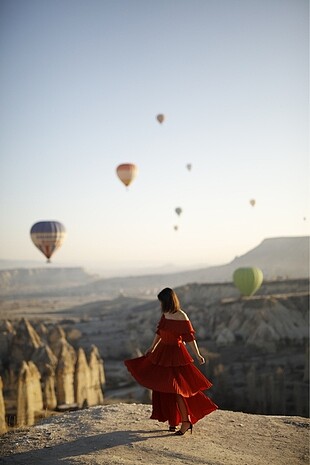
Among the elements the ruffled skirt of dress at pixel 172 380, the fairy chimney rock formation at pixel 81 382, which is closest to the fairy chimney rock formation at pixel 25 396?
the fairy chimney rock formation at pixel 81 382

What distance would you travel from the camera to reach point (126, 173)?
35094mm

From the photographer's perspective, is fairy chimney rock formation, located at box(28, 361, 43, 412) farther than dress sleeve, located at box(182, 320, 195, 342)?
Yes

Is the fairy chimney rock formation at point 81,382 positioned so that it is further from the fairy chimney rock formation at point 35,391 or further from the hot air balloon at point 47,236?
the hot air balloon at point 47,236

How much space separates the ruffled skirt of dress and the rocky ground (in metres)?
0.33

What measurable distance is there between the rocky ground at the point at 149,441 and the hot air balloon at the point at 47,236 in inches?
1145

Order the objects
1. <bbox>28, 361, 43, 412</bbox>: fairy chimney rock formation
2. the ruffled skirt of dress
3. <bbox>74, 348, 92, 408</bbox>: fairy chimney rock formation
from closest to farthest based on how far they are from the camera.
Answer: the ruffled skirt of dress
<bbox>28, 361, 43, 412</bbox>: fairy chimney rock formation
<bbox>74, 348, 92, 408</bbox>: fairy chimney rock formation

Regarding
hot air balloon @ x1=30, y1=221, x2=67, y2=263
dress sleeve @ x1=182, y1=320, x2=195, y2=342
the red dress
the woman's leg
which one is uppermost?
hot air balloon @ x1=30, y1=221, x2=67, y2=263

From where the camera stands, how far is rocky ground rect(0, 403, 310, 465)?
6.02 metres

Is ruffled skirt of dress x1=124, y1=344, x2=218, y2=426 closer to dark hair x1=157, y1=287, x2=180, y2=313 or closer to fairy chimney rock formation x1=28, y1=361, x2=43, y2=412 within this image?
dark hair x1=157, y1=287, x2=180, y2=313

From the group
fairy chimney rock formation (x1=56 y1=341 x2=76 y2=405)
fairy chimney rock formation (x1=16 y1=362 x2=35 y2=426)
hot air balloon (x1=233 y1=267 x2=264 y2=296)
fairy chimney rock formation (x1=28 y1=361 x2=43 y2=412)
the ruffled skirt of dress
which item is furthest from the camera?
hot air balloon (x1=233 y1=267 x2=264 y2=296)

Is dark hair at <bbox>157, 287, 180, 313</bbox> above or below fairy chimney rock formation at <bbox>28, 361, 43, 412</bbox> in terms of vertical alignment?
above

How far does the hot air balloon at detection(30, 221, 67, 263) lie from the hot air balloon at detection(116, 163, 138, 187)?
639cm

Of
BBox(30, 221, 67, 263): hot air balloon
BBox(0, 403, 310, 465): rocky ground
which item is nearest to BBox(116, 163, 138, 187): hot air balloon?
BBox(30, 221, 67, 263): hot air balloon

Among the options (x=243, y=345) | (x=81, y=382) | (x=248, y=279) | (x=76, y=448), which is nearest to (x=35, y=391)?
(x=81, y=382)
